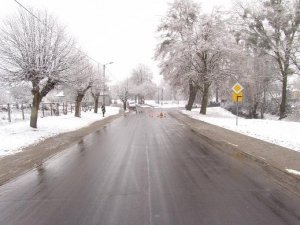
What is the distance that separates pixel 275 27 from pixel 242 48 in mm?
5533

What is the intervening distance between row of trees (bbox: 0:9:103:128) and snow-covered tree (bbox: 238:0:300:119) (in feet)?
66.4

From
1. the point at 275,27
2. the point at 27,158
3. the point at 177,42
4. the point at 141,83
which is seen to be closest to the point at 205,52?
the point at 177,42

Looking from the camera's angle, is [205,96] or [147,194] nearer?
[147,194]

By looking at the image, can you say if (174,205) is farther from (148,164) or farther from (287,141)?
(287,141)

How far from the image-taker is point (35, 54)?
16.9 m

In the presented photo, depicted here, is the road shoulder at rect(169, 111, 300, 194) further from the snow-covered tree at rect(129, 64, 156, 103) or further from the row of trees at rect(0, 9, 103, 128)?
the snow-covered tree at rect(129, 64, 156, 103)

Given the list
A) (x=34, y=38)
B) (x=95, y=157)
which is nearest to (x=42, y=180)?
(x=95, y=157)

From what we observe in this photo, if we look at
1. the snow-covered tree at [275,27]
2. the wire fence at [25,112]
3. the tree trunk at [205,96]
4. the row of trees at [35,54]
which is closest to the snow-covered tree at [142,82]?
the wire fence at [25,112]

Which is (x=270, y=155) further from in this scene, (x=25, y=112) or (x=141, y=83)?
(x=141, y=83)

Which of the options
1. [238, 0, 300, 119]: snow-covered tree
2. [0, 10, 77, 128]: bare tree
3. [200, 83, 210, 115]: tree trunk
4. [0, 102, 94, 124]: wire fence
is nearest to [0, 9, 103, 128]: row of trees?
[0, 10, 77, 128]: bare tree

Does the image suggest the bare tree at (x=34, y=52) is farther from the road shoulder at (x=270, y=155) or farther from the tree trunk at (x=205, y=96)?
the tree trunk at (x=205, y=96)

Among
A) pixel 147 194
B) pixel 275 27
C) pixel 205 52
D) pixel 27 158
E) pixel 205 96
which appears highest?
pixel 275 27

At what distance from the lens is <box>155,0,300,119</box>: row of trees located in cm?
2880

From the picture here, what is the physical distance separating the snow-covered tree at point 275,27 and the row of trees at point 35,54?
20248 millimetres
